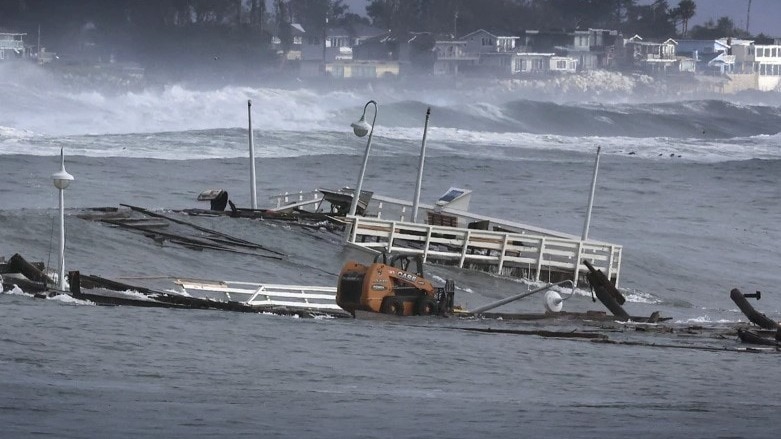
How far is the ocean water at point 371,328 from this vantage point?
18688mm

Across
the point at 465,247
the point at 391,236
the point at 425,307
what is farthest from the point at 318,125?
the point at 425,307

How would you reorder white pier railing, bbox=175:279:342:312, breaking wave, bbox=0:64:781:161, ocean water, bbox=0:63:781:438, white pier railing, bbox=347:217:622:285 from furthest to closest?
breaking wave, bbox=0:64:781:161, white pier railing, bbox=347:217:622:285, white pier railing, bbox=175:279:342:312, ocean water, bbox=0:63:781:438

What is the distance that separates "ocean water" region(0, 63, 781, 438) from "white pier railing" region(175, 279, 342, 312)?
2.84 ft

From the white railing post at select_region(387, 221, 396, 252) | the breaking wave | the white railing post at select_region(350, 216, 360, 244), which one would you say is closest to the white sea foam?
the white railing post at select_region(387, 221, 396, 252)

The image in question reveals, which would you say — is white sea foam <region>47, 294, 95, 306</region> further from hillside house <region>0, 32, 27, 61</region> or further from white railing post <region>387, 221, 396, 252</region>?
hillside house <region>0, 32, 27, 61</region>

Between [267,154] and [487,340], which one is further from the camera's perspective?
[267,154]

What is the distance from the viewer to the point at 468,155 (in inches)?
3634

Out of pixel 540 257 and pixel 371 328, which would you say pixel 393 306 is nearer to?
pixel 371 328

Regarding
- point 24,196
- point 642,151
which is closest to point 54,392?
point 24,196

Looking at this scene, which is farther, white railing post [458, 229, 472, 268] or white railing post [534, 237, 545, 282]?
white railing post [534, 237, 545, 282]

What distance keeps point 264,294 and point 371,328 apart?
13.0 feet

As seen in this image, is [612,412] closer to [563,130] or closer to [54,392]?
[54,392]

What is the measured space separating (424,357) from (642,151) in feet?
270

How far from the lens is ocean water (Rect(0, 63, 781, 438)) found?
18.7 m
